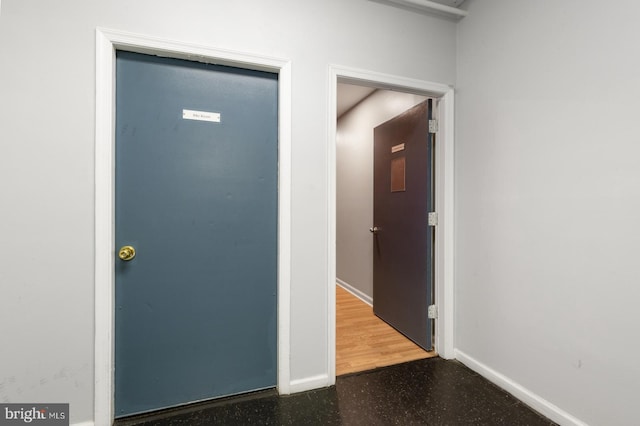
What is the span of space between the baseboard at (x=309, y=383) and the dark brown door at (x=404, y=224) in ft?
3.20

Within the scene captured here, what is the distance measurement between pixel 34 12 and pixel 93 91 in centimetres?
44

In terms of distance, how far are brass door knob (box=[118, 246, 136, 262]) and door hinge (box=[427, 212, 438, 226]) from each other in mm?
2098

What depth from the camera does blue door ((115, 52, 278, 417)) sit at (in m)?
1.59

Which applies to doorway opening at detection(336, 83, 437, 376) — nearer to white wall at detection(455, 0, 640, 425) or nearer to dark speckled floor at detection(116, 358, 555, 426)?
dark speckled floor at detection(116, 358, 555, 426)

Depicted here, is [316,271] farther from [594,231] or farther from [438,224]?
[594,231]

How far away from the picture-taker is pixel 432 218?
2.29m

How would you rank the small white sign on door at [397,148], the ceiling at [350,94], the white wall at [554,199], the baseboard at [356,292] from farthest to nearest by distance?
the baseboard at [356,292]
the ceiling at [350,94]
the small white sign on door at [397,148]
the white wall at [554,199]

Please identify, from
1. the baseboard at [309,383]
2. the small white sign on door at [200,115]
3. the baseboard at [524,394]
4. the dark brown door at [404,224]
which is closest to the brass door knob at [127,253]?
the small white sign on door at [200,115]

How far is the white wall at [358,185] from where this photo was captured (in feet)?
11.1

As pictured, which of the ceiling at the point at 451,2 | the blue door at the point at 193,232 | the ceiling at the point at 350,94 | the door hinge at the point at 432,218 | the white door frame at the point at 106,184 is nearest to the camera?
the white door frame at the point at 106,184

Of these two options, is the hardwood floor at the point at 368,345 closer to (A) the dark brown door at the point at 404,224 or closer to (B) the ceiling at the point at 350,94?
(A) the dark brown door at the point at 404,224

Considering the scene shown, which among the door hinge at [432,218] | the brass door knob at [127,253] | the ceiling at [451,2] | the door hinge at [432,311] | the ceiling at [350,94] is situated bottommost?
the door hinge at [432,311]

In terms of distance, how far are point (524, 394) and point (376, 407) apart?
917mm

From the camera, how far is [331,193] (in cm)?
189
